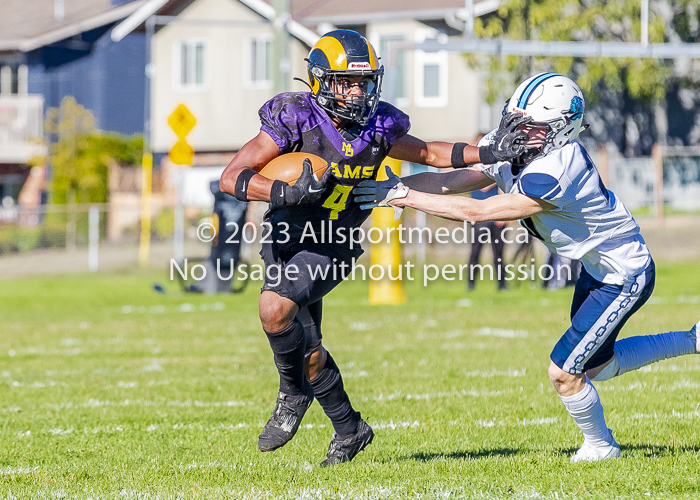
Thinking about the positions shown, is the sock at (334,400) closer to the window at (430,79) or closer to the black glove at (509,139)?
the black glove at (509,139)

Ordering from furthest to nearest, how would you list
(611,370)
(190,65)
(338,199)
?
(190,65), (611,370), (338,199)

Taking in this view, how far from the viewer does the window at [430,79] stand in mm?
22781

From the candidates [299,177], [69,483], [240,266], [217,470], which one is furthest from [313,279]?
[240,266]

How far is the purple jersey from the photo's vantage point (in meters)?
4.29

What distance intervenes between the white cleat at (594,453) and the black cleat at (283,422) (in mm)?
1231

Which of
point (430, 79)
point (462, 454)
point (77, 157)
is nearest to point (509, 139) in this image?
point (462, 454)

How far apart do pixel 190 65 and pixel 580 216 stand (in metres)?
23.2

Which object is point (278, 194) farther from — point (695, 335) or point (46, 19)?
point (46, 19)

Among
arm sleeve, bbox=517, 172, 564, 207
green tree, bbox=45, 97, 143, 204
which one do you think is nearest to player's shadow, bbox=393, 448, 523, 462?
arm sleeve, bbox=517, 172, 564, 207

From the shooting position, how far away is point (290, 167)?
4160mm

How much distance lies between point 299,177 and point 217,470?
129 centimetres

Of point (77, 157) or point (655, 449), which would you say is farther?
point (77, 157)

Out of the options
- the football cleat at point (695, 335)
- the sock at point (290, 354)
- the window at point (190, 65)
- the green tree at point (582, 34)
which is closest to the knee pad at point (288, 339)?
the sock at point (290, 354)

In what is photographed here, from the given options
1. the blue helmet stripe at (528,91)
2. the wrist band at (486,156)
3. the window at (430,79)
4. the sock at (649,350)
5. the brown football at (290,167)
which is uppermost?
the window at (430,79)
